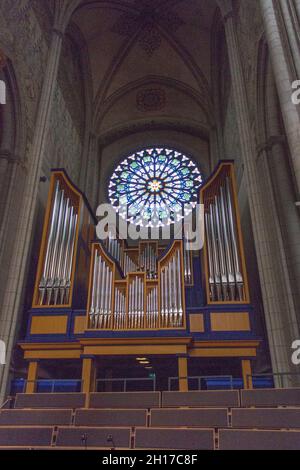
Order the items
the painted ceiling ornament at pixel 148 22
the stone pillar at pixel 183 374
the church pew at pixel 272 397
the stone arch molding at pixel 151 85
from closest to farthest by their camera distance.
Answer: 1. the church pew at pixel 272 397
2. the stone pillar at pixel 183 374
3. the painted ceiling ornament at pixel 148 22
4. the stone arch molding at pixel 151 85

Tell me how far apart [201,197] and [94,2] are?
32.5 feet

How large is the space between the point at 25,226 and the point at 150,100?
38.6ft

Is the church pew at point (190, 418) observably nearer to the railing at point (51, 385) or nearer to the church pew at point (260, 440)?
the church pew at point (260, 440)

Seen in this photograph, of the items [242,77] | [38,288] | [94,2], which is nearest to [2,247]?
[38,288]

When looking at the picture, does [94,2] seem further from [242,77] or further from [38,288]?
[38,288]

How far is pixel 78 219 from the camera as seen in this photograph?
432 inches

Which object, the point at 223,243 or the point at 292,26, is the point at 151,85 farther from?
the point at 292,26

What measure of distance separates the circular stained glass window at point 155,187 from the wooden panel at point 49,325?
8.33 metres

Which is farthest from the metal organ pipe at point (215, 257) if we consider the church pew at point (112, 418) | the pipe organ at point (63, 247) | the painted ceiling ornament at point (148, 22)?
the painted ceiling ornament at point (148, 22)

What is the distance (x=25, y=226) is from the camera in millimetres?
9359

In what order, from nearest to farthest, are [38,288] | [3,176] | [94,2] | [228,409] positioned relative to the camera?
1. [228,409]
2. [38,288]
3. [3,176]
4. [94,2]

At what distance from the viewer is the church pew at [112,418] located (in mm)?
5820

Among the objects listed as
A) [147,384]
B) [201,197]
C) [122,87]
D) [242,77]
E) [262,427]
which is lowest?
[262,427]

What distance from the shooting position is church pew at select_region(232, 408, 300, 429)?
525cm
